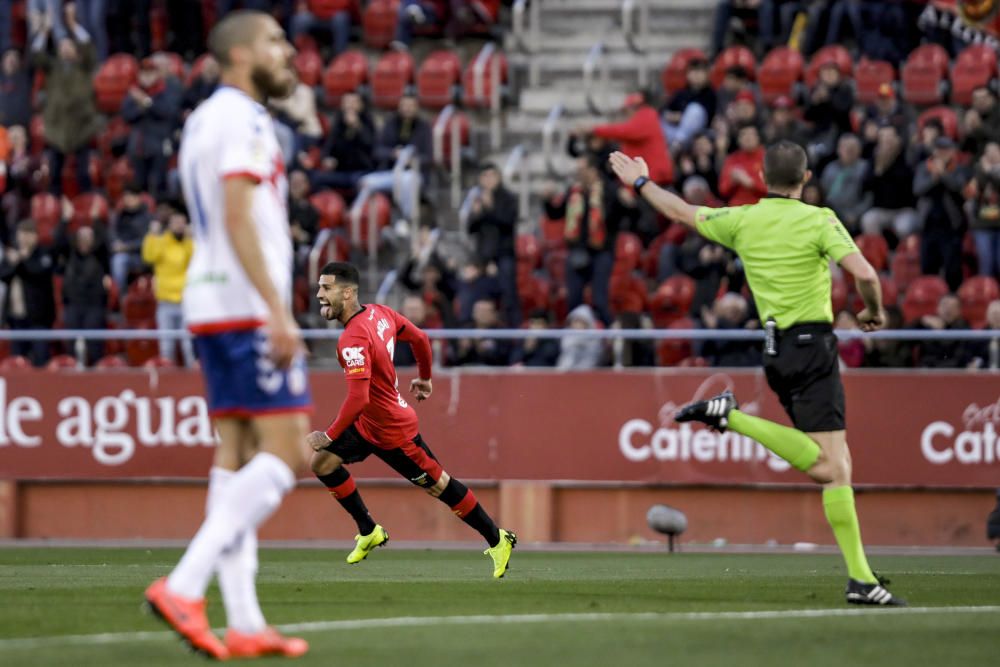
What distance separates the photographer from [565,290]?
20641 millimetres

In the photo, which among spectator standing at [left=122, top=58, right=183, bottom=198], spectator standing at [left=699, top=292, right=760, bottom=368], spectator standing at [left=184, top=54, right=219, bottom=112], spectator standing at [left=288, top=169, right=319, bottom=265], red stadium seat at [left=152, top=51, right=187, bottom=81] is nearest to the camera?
spectator standing at [left=699, top=292, right=760, bottom=368]

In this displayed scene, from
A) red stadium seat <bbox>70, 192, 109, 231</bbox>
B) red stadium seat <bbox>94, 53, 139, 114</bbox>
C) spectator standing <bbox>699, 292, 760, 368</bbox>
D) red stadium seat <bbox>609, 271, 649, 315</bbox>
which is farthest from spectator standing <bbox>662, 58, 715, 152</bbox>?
red stadium seat <bbox>94, 53, 139, 114</bbox>

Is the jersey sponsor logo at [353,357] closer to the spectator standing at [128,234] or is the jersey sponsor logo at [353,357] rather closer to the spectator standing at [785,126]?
the spectator standing at [785,126]

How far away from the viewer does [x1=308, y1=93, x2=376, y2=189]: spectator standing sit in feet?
74.1

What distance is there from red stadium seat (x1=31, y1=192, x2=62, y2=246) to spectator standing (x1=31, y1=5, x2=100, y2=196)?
874 millimetres

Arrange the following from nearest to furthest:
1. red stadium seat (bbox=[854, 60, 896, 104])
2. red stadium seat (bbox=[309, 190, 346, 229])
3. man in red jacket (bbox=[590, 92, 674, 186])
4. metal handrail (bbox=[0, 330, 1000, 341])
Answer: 1. metal handrail (bbox=[0, 330, 1000, 341])
2. man in red jacket (bbox=[590, 92, 674, 186])
3. red stadium seat (bbox=[854, 60, 896, 104])
4. red stadium seat (bbox=[309, 190, 346, 229])

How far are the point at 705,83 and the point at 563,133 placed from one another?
2.54 m

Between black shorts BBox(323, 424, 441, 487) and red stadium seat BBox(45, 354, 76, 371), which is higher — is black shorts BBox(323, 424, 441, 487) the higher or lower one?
the higher one

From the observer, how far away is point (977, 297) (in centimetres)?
1870

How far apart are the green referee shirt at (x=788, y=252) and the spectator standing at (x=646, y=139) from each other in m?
9.76

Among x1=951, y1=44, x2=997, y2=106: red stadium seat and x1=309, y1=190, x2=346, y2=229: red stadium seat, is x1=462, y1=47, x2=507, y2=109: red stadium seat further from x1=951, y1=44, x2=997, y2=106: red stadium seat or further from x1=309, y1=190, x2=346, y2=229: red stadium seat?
x1=951, y1=44, x2=997, y2=106: red stadium seat

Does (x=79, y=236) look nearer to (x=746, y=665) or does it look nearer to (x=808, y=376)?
(x=808, y=376)

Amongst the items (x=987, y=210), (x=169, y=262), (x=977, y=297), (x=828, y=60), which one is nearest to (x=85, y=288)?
(x=169, y=262)

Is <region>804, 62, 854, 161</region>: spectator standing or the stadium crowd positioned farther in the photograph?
<region>804, 62, 854, 161</region>: spectator standing
